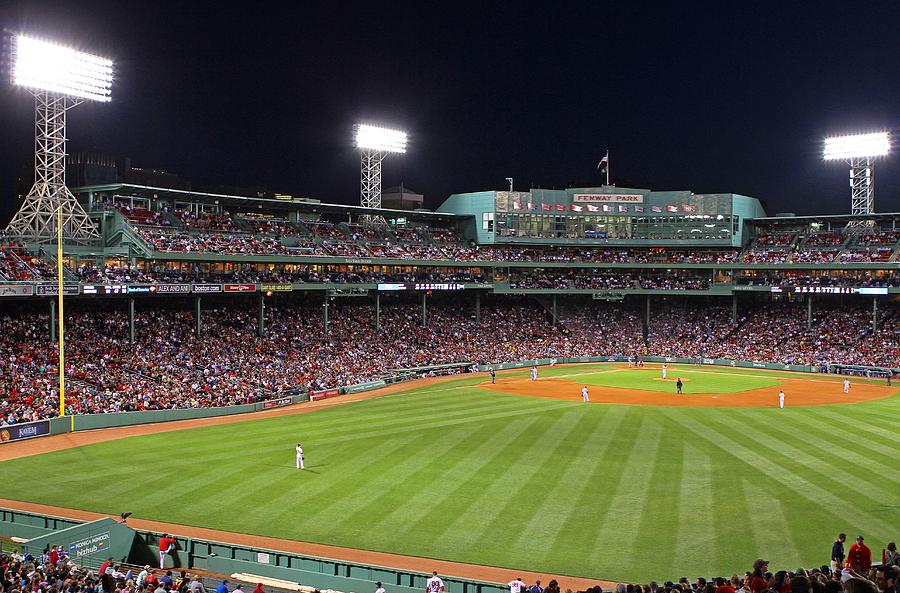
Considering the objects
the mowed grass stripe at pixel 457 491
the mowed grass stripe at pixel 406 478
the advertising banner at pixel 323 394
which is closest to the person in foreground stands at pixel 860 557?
the mowed grass stripe at pixel 457 491

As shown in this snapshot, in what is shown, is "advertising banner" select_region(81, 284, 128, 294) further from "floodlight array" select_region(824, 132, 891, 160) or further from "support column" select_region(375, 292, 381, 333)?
"floodlight array" select_region(824, 132, 891, 160)

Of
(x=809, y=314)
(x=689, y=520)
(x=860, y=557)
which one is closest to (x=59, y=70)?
(x=689, y=520)

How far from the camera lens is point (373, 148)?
6688 cm

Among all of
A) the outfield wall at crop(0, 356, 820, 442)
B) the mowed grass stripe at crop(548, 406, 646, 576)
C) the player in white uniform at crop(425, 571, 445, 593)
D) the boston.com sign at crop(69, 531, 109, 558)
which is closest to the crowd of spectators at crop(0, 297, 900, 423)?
the outfield wall at crop(0, 356, 820, 442)

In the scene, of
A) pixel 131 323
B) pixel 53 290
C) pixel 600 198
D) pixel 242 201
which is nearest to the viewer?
pixel 53 290

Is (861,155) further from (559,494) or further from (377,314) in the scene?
(559,494)

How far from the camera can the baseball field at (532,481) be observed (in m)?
19.6

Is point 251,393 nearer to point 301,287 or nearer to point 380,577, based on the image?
point 301,287

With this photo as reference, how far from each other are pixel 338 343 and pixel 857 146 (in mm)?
50354

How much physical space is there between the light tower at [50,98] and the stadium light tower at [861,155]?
6161 centimetres

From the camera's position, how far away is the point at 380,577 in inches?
660

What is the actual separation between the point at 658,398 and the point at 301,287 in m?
27.4

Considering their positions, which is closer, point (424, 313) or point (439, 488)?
point (439, 488)

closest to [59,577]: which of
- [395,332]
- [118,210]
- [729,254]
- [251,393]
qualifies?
[251,393]
